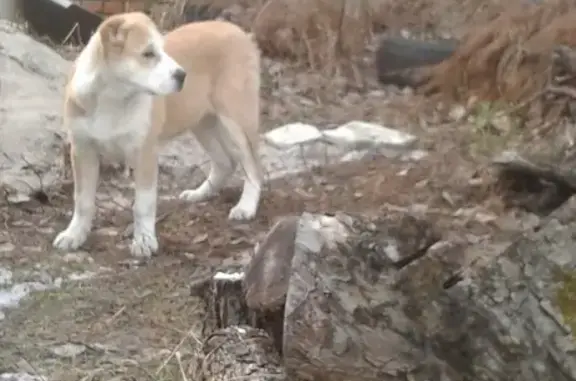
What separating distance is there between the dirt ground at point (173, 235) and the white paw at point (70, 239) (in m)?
0.03

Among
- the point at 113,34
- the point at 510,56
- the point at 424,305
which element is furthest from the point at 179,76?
the point at 510,56

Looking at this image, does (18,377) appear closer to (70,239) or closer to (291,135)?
(70,239)

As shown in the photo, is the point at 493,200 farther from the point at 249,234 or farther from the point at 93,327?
the point at 93,327

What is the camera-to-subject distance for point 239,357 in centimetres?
247

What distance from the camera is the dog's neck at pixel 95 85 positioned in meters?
3.59

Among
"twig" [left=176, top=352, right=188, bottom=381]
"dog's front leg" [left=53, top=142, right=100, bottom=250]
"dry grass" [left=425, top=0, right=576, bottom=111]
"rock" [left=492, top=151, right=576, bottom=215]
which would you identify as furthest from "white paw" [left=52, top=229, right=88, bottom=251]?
"dry grass" [left=425, top=0, right=576, bottom=111]

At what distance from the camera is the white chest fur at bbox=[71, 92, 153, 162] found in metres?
3.67

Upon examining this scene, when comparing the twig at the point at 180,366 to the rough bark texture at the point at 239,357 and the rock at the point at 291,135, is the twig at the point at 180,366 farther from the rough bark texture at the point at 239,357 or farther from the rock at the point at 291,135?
the rock at the point at 291,135

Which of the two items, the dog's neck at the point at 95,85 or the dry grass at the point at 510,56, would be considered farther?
the dry grass at the point at 510,56

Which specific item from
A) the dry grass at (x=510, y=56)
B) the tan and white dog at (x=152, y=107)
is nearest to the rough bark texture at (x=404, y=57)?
the dry grass at (x=510, y=56)

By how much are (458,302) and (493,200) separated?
220 cm

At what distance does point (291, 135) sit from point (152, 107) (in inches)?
67.0

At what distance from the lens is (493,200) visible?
170 inches

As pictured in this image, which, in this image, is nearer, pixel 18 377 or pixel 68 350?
pixel 18 377
